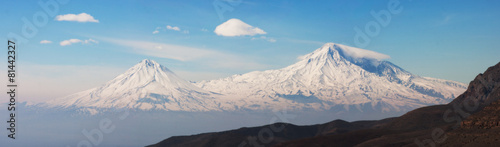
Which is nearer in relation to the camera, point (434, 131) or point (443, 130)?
point (443, 130)

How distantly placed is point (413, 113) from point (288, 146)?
6535cm

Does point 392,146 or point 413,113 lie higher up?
point 413,113

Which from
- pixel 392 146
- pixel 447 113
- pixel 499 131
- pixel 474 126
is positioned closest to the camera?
pixel 499 131

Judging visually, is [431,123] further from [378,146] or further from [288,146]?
[378,146]

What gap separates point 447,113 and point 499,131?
361 ft

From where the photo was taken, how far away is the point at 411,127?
16738 cm

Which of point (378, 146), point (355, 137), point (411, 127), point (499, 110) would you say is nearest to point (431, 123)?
point (411, 127)

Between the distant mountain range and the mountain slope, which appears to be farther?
the distant mountain range

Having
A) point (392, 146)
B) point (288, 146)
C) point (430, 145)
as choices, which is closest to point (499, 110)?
point (430, 145)

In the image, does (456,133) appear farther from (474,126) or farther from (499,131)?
(499,131)

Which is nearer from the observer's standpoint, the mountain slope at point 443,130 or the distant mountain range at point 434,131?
the mountain slope at point 443,130

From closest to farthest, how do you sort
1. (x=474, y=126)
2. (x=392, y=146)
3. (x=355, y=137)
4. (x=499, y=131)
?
(x=499, y=131) → (x=474, y=126) → (x=392, y=146) → (x=355, y=137)

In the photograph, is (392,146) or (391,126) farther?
(391,126)

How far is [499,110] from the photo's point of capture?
8394 cm
